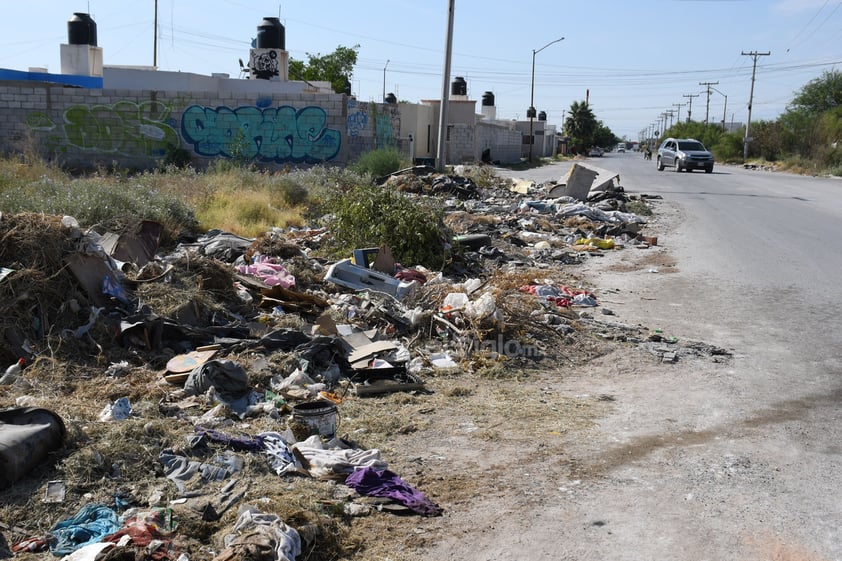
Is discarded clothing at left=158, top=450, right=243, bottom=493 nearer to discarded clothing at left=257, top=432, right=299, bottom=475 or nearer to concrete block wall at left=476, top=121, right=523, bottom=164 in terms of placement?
discarded clothing at left=257, top=432, right=299, bottom=475

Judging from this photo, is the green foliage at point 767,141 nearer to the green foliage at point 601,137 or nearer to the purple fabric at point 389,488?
the green foliage at point 601,137

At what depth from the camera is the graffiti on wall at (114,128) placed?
2512 cm

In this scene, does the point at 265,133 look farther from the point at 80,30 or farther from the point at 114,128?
the point at 80,30

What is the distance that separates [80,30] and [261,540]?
37.3 m

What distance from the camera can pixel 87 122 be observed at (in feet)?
82.7

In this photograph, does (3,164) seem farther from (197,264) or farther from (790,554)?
(790,554)

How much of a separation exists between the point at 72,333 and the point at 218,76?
3391cm

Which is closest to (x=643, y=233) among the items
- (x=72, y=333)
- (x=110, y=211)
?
(x=110, y=211)

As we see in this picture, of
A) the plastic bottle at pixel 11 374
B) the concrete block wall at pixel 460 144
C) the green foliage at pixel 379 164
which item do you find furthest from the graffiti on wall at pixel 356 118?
the plastic bottle at pixel 11 374

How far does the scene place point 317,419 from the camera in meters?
4.57

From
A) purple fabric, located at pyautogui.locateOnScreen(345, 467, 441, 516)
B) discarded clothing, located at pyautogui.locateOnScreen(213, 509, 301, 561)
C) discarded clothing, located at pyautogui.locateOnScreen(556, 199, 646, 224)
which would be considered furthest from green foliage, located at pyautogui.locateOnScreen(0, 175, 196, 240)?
discarded clothing, located at pyautogui.locateOnScreen(556, 199, 646, 224)

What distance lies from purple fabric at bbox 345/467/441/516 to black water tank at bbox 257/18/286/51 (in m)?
34.4

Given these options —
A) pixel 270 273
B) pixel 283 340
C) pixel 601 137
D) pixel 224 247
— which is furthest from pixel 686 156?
pixel 601 137

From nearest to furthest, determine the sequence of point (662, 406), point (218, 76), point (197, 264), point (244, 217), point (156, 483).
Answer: point (156, 483), point (662, 406), point (197, 264), point (244, 217), point (218, 76)
